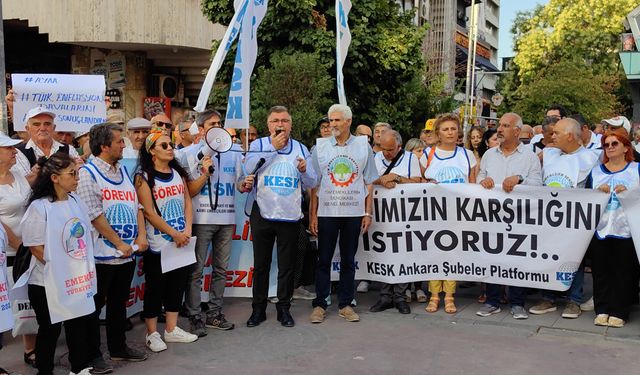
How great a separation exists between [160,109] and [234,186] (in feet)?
43.7

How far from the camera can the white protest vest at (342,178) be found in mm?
6453

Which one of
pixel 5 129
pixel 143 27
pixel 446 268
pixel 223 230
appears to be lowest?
pixel 446 268

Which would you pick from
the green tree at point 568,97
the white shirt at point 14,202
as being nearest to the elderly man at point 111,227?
the white shirt at point 14,202

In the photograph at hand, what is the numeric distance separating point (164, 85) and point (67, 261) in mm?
15370

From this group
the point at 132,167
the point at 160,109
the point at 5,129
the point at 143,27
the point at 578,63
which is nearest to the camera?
the point at 132,167

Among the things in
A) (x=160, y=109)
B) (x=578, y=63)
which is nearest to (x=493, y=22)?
(x=578, y=63)

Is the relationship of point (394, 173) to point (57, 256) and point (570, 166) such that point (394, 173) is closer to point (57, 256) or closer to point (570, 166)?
point (570, 166)

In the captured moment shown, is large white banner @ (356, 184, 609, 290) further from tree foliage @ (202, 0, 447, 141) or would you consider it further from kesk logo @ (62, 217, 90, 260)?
tree foliage @ (202, 0, 447, 141)

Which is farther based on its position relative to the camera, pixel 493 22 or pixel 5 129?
pixel 493 22

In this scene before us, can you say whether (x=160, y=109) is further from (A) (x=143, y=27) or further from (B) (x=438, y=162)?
(B) (x=438, y=162)

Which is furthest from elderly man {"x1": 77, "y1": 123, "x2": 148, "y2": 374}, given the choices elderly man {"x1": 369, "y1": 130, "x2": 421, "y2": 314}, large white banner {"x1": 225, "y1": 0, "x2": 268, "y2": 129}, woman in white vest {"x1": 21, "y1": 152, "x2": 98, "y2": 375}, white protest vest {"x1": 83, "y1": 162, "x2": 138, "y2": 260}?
elderly man {"x1": 369, "y1": 130, "x2": 421, "y2": 314}

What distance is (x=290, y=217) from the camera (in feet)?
20.6

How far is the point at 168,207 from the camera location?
5.59 meters

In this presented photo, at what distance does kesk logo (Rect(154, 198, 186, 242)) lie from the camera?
5562mm
